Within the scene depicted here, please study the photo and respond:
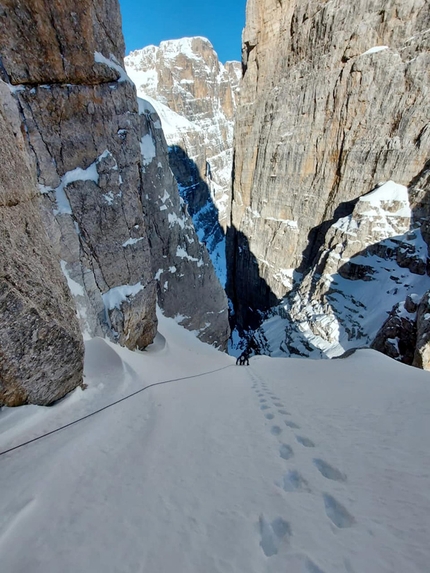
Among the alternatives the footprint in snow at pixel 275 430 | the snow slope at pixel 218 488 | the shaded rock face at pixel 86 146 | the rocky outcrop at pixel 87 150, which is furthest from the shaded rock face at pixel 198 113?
the footprint in snow at pixel 275 430

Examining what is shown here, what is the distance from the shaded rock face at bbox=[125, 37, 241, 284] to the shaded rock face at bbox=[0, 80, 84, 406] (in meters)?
60.8

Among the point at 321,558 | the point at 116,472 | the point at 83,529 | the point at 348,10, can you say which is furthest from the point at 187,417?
the point at 348,10

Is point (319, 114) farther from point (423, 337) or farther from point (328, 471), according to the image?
point (328, 471)

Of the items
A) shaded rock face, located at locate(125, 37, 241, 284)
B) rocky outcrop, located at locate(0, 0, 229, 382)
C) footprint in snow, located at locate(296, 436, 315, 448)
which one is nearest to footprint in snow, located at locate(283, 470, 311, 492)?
footprint in snow, located at locate(296, 436, 315, 448)

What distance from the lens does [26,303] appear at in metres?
3.32

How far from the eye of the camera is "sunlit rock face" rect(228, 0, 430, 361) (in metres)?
22.3

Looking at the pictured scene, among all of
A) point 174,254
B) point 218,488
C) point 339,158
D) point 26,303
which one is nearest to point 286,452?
point 218,488

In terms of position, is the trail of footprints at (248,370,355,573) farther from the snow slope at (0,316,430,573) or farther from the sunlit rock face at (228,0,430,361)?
the sunlit rock face at (228,0,430,361)

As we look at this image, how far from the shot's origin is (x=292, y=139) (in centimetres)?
3108

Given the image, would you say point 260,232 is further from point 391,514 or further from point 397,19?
point 391,514

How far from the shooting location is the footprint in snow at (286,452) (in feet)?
8.05

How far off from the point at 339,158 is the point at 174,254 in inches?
872

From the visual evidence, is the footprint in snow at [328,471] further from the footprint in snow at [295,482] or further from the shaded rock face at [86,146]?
the shaded rock face at [86,146]

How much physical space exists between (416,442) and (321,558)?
174cm
